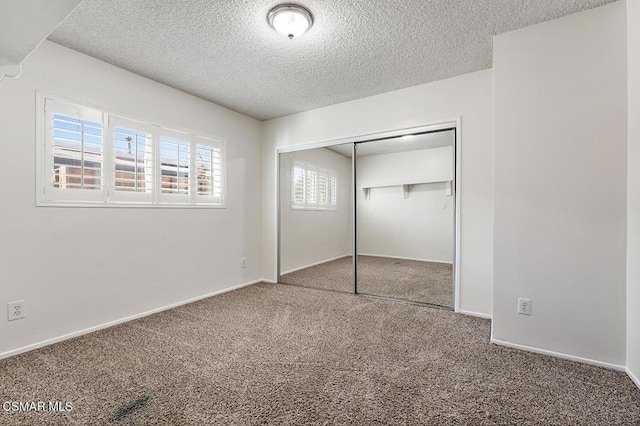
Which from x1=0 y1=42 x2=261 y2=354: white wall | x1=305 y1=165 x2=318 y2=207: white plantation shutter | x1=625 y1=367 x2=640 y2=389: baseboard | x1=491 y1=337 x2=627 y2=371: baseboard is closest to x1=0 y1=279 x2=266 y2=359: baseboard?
x1=0 y1=42 x2=261 y2=354: white wall

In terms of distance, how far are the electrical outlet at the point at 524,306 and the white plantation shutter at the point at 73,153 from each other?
3724 millimetres

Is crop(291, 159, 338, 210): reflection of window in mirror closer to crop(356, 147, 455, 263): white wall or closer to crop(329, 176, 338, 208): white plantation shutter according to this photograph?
crop(329, 176, 338, 208): white plantation shutter

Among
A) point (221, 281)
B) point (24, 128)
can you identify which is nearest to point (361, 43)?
point (24, 128)

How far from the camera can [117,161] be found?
281 cm

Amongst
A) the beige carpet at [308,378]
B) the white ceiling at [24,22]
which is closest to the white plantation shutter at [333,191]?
the beige carpet at [308,378]

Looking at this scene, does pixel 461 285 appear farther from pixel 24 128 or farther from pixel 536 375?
pixel 24 128

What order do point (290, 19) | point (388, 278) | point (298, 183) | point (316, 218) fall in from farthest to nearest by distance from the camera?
point (316, 218) → point (298, 183) → point (388, 278) → point (290, 19)

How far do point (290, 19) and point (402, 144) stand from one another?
2.41 metres

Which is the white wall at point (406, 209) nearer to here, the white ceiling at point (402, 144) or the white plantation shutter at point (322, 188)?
the white ceiling at point (402, 144)

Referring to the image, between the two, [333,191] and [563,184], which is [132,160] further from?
[563,184]

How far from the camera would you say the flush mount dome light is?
6.62 feet

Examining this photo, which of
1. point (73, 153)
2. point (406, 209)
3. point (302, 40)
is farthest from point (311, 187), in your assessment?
point (73, 153)

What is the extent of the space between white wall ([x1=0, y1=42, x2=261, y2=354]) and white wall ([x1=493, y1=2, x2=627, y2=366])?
316cm

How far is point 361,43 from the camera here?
2.47m
